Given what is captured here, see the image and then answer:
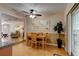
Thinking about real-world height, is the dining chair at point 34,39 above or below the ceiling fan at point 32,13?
below

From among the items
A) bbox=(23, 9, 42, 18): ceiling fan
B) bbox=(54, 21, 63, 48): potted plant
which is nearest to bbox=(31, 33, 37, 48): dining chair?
bbox=(23, 9, 42, 18): ceiling fan

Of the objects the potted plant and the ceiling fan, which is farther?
the potted plant

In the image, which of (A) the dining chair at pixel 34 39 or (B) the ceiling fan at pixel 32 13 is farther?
(A) the dining chair at pixel 34 39

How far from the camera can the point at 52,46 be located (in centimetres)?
558

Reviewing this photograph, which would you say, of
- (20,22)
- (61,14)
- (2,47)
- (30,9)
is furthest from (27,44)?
(2,47)

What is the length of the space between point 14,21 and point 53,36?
2.02 m

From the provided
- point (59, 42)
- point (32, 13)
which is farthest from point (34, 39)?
point (32, 13)

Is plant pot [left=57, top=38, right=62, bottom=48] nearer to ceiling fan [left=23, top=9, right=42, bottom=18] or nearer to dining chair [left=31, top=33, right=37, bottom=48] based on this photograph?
dining chair [left=31, top=33, right=37, bottom=48]

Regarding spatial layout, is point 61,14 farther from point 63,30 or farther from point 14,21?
point 14,21

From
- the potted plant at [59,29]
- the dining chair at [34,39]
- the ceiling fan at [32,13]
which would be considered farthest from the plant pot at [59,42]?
the ceiling fan at [32,13]

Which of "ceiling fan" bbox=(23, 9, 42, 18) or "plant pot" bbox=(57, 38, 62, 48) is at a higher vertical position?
"ceiling fan" bbox=(23, 9, 42, 18)

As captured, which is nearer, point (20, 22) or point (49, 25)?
point (20, 22)

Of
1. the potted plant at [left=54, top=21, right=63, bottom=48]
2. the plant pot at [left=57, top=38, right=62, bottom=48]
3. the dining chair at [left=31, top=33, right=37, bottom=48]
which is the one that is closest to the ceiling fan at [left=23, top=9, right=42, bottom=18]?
the dining chair at [left=31, top=33, right=37, bottom=48]

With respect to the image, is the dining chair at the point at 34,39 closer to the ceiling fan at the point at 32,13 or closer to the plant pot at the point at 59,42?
the ceiling fan at the point at 32,13
